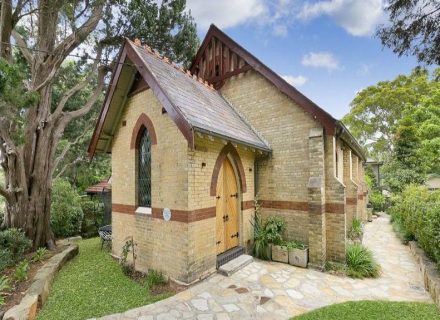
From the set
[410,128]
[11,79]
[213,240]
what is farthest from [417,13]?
[410,128]

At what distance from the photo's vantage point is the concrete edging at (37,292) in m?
4.50

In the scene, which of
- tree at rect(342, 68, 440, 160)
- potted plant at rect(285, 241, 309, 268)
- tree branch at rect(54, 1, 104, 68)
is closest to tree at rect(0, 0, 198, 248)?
tree branch at rect(54, 1, 104, 68)

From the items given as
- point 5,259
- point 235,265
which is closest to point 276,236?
point 235,265

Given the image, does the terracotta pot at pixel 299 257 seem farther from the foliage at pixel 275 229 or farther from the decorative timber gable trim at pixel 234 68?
the decorative timber gable trim at pixel 234 68

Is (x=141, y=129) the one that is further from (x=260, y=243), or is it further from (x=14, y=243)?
(x=14, y=243)

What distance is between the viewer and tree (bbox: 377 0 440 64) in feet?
16.7

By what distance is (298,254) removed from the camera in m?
7.55

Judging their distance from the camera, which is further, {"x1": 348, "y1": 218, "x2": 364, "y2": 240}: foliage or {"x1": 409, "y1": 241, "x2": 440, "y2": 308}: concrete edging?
{"x1": 348, "y1": 218, "x2": 364, "y2": 240}: foliage

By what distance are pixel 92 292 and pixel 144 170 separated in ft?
11.2

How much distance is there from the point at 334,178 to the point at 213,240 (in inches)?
167

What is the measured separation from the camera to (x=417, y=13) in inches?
204

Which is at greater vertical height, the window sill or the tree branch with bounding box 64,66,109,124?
the tree branch with bounding box 64,66,109,124

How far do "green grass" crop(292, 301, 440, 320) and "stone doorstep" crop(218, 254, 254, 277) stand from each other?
2388 millimetres

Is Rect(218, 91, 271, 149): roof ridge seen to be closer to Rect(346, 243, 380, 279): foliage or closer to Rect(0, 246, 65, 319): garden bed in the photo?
Rect(346, 243, 380, 279): foliage
